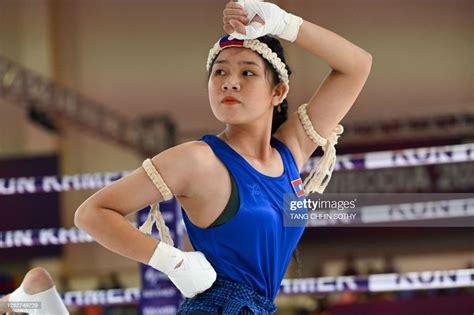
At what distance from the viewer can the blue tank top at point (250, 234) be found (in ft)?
6.50

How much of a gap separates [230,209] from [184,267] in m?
0.16

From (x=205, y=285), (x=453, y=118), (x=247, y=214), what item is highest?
(x=453, y=118)

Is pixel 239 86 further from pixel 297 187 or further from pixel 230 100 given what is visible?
pixel 297 187

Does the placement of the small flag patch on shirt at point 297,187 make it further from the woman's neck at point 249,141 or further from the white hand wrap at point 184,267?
the white hand wrap at point 184,267

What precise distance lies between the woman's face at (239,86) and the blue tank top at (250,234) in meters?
0.08

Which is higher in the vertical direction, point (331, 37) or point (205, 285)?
point (331, 37)

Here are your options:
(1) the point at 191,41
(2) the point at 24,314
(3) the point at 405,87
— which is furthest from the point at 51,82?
(2) the point at 24,314

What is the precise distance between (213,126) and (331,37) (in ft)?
23.6

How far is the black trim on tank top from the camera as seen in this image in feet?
6.51

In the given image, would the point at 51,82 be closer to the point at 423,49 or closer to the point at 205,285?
the point at 423,49

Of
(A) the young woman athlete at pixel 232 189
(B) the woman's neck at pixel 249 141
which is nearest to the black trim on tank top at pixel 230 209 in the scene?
(A) the young woman athlete at pixel 232 189

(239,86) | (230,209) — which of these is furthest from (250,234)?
(239,86)

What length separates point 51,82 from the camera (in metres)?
9.12

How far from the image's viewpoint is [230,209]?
1.99 m
